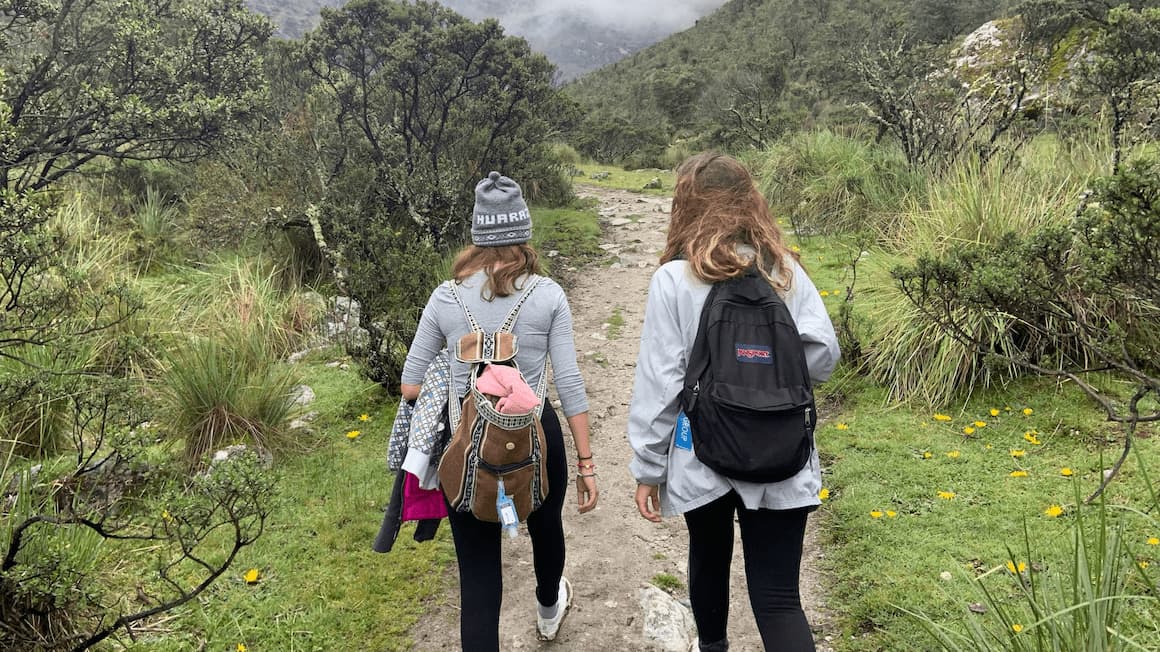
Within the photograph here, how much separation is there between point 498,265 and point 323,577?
2060mm

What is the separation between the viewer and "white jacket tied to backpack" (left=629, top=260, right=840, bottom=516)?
7.09 ft

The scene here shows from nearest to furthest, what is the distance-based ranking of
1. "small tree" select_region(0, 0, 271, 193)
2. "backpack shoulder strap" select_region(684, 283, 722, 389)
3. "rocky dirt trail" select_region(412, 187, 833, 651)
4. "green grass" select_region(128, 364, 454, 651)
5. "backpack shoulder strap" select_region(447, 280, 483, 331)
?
"backpack shoulder strap" select_region(684, 283, 722, 389) < "backpack shoulder strap" select_region(447, 280, 483, 331) < "green grass" select_region(128, 364, 454, 651) < "rocky dirt trail" select_region(412, 187, 833, 651) < "small tree" select_region(0, 0, 271, 193)

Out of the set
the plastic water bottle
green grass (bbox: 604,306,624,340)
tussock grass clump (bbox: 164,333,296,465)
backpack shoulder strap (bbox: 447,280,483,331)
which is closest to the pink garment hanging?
the plastic water bottle

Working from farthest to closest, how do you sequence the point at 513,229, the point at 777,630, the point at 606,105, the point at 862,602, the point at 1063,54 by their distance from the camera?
the point at 606,105
the point at 1063,54
the point at 862,602
the point at 513,229
the point at 777,630

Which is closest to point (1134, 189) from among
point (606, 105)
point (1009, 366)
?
point (1009, 366)

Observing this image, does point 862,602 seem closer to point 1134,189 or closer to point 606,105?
point 1134,189

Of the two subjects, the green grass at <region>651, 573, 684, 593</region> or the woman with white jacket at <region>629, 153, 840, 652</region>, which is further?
the green grass at <region>651, 573, 684, 593</region>

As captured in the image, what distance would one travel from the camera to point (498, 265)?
2.53m

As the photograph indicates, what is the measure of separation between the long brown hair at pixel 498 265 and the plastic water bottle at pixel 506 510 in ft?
2.22

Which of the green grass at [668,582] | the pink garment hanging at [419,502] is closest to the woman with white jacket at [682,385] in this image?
the pink garment hanging at [419,502]

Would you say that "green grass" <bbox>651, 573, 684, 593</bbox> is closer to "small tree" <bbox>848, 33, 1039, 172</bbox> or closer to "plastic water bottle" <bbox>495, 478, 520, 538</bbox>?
"plastic water bottle" <bbox>495, 478, 520, 538</bbox>

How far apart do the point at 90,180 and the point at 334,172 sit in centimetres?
474

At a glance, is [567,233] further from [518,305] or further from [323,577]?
[518,305]

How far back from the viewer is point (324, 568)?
3.62m
